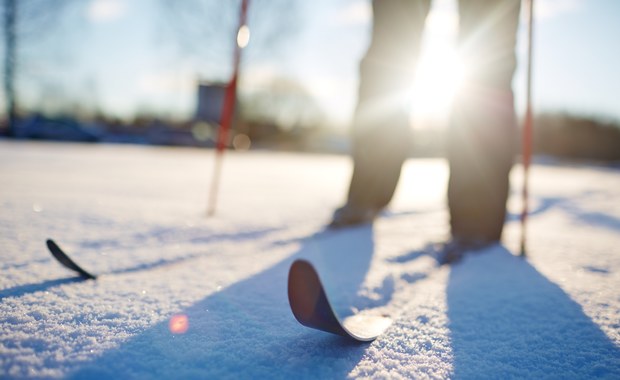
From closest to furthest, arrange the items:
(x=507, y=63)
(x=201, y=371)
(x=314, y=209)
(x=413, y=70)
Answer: (x=201, y=371) < (x=507, y=63) < (x=413, y=70) < (x=314, y=209)

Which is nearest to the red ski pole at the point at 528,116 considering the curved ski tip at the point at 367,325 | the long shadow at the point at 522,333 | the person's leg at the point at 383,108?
the long shadow at the point at 522,333

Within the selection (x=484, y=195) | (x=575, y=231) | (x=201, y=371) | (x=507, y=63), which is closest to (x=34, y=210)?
(x=201, y=371)

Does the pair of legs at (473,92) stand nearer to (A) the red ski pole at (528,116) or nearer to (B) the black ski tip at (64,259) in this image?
(A) the red ski pole at (528,116)

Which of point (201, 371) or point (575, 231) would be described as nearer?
point (201, 371)

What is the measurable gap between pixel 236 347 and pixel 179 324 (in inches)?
5.7

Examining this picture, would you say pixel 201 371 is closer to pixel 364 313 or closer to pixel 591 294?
pixel 364 313

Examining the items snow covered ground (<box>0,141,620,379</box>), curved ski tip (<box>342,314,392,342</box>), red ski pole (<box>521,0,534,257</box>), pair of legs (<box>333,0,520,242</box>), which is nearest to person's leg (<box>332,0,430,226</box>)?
pair of legs (<box>333,0,520,242</box>)

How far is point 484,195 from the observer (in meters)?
1.58

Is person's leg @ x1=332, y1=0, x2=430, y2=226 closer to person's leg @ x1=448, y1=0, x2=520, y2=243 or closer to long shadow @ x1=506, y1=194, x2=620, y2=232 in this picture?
person's leg @ x1=448, y1=0, x2=520, y2=243

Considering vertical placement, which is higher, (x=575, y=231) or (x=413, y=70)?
(x=413, y=70)

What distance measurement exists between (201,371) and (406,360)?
0.35 metres

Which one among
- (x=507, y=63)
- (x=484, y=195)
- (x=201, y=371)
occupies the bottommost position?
(x=201, y=371)

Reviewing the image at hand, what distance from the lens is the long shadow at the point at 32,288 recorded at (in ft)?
2.82

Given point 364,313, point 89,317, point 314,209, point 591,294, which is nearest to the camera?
point 89,317
